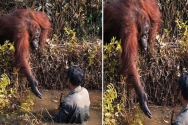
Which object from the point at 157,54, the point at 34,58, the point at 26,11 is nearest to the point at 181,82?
the point at 157,54

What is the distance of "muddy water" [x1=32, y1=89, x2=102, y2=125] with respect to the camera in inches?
68.8

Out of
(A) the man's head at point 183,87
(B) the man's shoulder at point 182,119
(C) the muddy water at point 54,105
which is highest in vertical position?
(A) the man's head at point 183,87

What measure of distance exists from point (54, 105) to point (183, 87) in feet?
2.36

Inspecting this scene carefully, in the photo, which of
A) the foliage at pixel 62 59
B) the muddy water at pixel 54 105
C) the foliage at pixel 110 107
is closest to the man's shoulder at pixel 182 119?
the foliage at pixel 110 107

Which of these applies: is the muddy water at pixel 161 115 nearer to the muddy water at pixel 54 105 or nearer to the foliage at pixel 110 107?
the foliage at pixel 110 107

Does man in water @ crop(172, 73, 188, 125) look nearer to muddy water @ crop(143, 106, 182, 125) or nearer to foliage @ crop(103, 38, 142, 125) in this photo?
muddy water @ crop(143, 106, 182, 125)

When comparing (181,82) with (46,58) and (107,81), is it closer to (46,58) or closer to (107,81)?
(107,81)

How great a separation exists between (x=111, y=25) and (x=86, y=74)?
0.31 m

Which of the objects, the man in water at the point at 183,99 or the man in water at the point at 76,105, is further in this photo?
the man in water at the point at 76,105

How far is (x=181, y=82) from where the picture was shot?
5.49 feet

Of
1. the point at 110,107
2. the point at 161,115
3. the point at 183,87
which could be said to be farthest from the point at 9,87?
the point at 183,87

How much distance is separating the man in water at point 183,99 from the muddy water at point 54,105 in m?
0.42

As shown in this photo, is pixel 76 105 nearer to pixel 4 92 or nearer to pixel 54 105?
pixel 54 105

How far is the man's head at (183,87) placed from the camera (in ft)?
5.42
